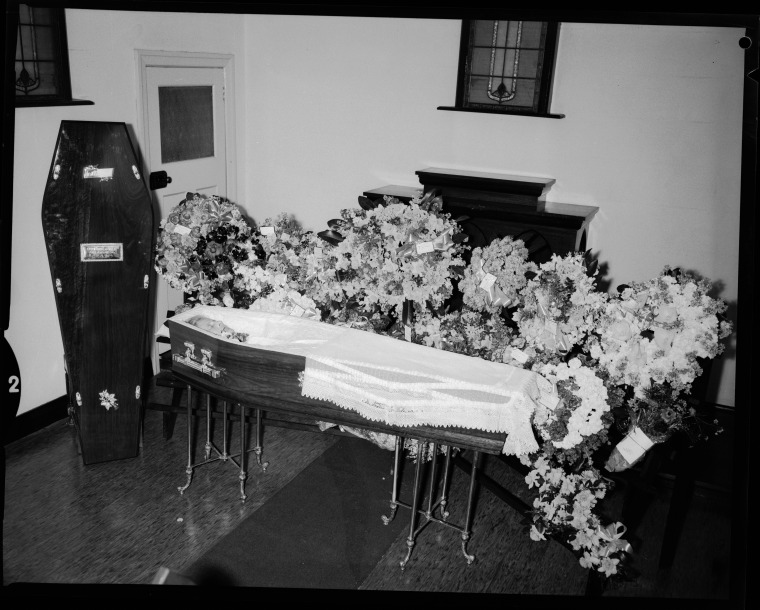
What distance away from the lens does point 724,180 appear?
3.79 metres

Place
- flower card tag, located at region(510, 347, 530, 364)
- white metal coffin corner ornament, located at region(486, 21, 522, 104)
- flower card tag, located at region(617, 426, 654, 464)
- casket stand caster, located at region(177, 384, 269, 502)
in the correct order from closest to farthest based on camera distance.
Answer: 1. flower card tag, located at region(617, 426, 654, 464)
2. flower card tag, located at region(510, 347, 530, 364)
3. casket stand caster, located at region(177, 384, 269, 502)
4. white metal coffin corner ornament, located at region(486, 21, 522, 104)

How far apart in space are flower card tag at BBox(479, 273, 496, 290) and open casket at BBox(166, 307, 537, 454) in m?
0.33

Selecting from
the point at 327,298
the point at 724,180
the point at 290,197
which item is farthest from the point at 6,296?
the point at 724,180

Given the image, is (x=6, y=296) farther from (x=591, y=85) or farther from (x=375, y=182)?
(x=591, y=85)

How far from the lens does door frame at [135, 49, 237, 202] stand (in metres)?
3.73

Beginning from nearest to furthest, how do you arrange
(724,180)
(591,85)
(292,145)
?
1. (724,180)
2. (591,85)
3. (292,145)

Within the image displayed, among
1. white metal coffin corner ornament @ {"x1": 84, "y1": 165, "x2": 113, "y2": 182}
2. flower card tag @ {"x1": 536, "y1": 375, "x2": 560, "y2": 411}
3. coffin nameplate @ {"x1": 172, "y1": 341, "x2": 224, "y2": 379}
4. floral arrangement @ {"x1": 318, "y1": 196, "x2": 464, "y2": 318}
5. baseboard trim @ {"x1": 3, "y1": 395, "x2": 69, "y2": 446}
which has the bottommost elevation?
baseboard trim @ {"x1": 3, "y1": 395, "x2": 69, "y2": 446}

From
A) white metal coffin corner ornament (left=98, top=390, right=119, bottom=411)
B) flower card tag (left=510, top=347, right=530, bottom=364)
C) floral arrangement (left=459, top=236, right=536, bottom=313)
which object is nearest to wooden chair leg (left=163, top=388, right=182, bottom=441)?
white metal coffin corner ornament (left=98, top=390, right=119, bottom=411)

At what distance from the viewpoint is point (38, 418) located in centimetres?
348

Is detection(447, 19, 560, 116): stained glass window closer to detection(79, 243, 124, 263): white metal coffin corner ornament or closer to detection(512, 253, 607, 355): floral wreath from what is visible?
detection(512, 253, 607, 355): floral wreath

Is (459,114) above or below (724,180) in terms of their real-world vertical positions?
above

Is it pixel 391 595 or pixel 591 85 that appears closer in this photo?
pixel 391 595

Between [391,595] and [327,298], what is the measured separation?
4.46 feet

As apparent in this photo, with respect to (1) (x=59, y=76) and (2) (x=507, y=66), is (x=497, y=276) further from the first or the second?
(1) (x=59, y=76)
